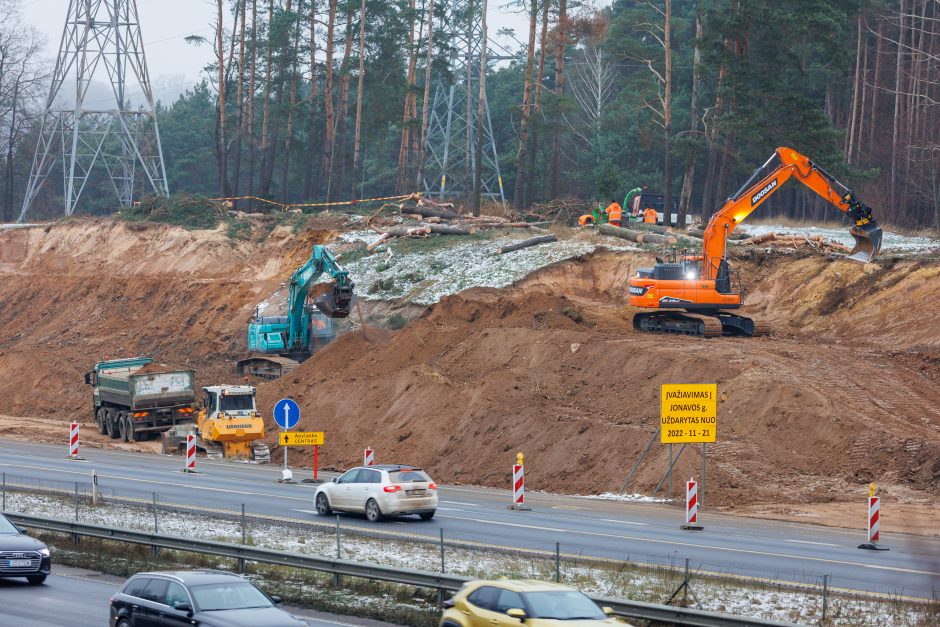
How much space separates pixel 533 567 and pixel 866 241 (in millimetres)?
26838

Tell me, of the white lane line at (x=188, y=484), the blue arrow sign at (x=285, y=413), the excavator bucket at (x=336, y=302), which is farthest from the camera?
the excavator bucket at (x=336, y=302)

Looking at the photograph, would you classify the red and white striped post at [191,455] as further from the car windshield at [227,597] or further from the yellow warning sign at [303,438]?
the car windshield at [227,597]

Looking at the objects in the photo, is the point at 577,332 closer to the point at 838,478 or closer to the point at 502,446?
the point at 502,446

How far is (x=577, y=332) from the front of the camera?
135 feet

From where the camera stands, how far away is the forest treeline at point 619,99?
5338 centimetres

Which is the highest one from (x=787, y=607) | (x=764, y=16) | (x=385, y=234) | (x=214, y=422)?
(x=764, y=16)

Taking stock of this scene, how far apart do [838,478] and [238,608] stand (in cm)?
2002

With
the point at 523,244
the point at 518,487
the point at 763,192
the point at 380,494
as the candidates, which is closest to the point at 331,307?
the point at 523,244

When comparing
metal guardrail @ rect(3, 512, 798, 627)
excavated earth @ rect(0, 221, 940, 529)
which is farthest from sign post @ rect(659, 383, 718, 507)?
metal guardrail @ rect(3, 512, 798, 627)

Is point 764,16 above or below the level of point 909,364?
above


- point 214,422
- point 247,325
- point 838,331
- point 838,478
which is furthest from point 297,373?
point 838,478

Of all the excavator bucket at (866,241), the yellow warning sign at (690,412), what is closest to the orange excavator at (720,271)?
the excavator bucket at (866,241)

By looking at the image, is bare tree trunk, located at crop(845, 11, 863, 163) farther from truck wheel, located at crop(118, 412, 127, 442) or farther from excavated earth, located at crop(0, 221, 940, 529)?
truck wheel, located at crop(118, 412, 127, 442)

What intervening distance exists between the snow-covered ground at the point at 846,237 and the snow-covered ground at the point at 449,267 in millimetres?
8757
